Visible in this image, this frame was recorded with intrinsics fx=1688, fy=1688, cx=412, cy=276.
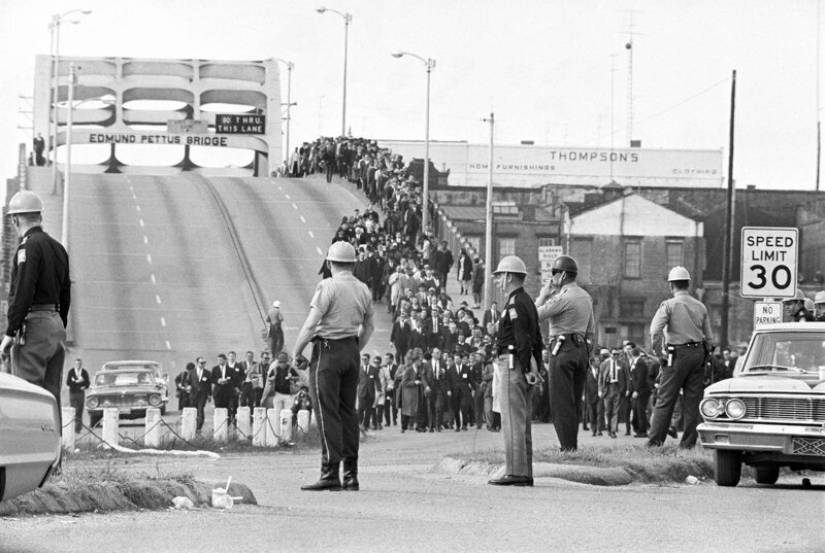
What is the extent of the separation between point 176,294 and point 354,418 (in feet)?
132

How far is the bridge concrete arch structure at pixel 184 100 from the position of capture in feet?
350

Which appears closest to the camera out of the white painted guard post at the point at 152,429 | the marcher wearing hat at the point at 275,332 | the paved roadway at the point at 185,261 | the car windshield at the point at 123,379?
the white painted guard post at the point at 152,429

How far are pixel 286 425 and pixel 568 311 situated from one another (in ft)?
33.3

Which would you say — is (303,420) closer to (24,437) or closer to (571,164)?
(24,437)

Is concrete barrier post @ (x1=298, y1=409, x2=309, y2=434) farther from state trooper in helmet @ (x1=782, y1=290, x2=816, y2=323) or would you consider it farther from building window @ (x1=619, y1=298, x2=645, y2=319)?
building window @ (x1=619, y1=298, x2=645, y2=319)

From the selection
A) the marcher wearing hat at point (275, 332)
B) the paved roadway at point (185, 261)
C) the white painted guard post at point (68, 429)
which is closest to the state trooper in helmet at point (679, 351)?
the white painted guard post at point (68, 429)

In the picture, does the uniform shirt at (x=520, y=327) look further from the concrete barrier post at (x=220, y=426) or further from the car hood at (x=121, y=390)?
the car hood at (x=121, y=390)

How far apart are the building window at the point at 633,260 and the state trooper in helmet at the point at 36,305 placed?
241 feet

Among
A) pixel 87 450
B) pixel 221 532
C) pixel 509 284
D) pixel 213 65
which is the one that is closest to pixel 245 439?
pixel 87 450

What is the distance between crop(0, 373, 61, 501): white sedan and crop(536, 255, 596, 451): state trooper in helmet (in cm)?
761

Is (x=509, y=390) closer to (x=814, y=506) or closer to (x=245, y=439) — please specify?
(x=814, y=506)

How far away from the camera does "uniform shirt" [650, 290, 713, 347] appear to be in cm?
1777

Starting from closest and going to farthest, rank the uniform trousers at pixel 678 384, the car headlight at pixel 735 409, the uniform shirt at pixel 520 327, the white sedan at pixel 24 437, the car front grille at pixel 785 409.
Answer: the white sedan at pixel 24 437 < the uniform shirt at pixel 520 327 < the car front grille at pixel 785 409 < the car headlight at pixel 735 409 < the uniform trousers at pixel 678 384

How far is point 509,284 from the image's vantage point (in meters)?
14.4
